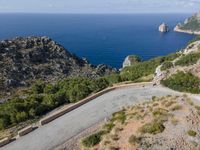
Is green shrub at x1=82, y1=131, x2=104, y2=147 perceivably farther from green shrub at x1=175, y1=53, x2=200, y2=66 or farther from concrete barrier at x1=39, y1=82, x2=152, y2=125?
green shrub at x1=175, y1=53, x2=200, y2=66

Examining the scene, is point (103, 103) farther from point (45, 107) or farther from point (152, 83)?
point (152, 83)

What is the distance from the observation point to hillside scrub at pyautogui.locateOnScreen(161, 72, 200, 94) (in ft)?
141

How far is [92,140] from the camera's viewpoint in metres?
28.7

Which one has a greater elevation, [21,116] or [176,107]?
[176,107]

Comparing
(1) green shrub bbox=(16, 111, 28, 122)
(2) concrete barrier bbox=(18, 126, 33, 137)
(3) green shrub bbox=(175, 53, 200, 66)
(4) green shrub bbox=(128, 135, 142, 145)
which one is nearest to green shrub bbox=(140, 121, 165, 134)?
(4) green shrub bbox=(128, 135, 142, 145)

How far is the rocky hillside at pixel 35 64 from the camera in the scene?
10262cm

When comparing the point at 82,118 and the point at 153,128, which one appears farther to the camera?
the point at 82,118

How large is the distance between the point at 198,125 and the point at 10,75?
264 feet

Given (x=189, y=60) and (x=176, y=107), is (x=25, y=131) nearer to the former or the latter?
(x=176, y=107)

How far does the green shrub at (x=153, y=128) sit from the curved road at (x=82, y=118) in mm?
6865

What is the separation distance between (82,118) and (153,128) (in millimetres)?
9788

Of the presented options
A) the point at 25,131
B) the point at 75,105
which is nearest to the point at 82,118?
the point at 75,105

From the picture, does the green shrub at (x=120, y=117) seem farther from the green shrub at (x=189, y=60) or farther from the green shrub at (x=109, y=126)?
the green shrub at (x=189, y=60)

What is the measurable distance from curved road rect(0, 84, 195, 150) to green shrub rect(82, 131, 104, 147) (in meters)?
2.52
